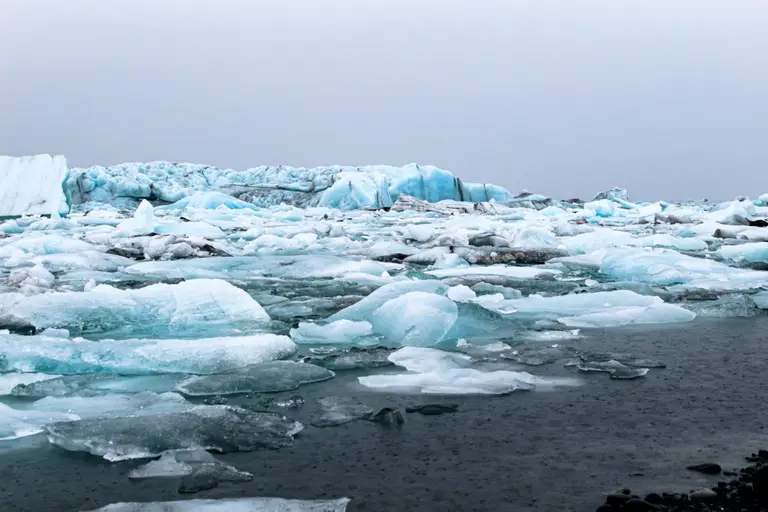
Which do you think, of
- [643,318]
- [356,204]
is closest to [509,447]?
[643,318]

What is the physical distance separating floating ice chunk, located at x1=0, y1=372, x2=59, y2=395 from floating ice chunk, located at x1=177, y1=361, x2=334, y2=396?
2.10 ft

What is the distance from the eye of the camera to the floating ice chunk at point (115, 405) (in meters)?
2.37

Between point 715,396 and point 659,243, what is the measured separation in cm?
788

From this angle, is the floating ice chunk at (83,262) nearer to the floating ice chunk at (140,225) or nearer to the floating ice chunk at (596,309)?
the floating ice chunk at (140,225)

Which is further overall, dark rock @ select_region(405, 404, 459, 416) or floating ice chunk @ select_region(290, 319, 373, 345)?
floating ice chunk @ select_region(290, 319, 373, 345)

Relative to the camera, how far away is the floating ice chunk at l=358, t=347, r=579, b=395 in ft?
8.71

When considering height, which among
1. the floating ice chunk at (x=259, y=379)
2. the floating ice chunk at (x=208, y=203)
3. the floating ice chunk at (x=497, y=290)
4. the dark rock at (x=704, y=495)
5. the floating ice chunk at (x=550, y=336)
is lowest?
the floating ice chunk at (x=259, y=379)

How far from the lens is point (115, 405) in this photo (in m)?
2.47

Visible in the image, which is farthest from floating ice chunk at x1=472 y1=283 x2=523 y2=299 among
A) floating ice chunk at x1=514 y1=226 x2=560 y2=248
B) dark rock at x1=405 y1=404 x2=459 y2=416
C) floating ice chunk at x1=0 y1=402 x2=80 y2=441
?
floating ice chunk at x1=514 y1=226 x2=560 y2=248

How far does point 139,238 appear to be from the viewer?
32.3 feet

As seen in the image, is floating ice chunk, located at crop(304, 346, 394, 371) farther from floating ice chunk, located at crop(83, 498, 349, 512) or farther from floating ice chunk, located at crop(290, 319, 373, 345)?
floating ice chunk, located at crop(83, 498, 349, 512)

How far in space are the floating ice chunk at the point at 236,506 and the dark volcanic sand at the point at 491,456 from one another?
70 millimetres

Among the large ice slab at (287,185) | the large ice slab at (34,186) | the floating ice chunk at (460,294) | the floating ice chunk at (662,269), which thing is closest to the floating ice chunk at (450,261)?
the floating ice chunk at (662,269)

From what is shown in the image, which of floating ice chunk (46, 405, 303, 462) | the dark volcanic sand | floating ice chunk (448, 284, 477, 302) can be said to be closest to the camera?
the dark volcanic sand
